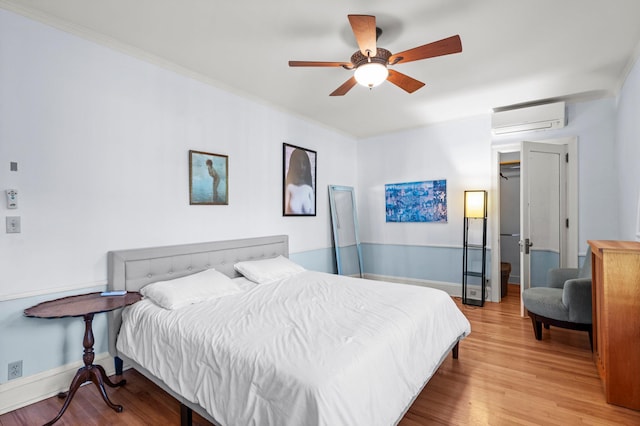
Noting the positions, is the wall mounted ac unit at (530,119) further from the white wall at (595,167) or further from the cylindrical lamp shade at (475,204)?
the cylindrical lamp shade at (475,204)

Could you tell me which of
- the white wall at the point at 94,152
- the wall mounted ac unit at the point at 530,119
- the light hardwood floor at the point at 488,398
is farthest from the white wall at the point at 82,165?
the wall mounted ac unit at the point at 530,119

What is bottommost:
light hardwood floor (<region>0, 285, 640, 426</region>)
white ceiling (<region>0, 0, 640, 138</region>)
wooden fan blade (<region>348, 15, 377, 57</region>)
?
light hardwood floor (<region>0, 285, 640, 426</region>)

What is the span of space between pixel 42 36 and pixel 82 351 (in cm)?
233

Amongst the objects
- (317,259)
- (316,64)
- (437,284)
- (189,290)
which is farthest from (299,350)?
(437,284)

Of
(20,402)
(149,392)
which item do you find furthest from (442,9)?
(20,402)

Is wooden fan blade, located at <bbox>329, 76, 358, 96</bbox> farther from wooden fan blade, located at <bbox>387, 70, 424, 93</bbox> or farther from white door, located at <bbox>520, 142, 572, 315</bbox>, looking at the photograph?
white door, located at <bbox>520, 142, 572, 315</bbox>

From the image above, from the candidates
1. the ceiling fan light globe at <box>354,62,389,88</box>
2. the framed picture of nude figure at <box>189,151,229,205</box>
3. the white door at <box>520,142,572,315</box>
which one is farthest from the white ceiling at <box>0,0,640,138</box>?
the framed picture of nude figure at <box>189,151,229,205</box>

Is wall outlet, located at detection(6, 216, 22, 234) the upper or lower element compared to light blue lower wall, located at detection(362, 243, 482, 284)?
upper

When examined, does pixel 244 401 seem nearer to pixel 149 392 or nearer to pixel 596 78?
pixel 149 392

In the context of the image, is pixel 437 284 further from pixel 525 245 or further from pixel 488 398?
pixel 488 398

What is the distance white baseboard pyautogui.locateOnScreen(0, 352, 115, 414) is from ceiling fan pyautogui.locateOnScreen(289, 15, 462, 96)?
9.22ft

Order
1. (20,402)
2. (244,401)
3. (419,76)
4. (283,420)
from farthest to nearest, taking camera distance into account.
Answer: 1. (419,76)
2. (20,402)
3. (244,401)
4. (283,420)

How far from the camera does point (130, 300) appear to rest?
2.19 meters

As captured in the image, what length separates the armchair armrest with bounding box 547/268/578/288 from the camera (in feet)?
11.0
